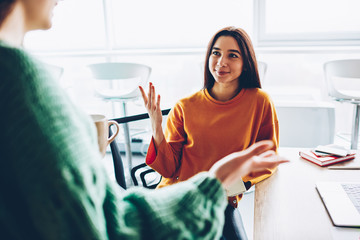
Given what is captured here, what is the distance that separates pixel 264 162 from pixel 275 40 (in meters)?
2.88

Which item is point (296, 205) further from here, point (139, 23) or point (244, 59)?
point (139, 23)

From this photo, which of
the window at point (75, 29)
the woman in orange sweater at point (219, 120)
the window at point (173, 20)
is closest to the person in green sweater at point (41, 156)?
the woman in orange sweater at point (219, 120)

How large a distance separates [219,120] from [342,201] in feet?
2.05

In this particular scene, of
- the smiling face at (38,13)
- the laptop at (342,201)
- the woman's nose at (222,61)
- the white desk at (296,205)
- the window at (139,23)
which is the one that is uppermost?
the window at (139,23)

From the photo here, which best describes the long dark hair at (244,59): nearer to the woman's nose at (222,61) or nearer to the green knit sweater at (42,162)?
the woman's nose at (222,61)

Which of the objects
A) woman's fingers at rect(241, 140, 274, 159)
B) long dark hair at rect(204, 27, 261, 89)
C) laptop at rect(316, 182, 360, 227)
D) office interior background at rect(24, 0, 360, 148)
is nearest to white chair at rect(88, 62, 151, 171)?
office interior background at rect(24, 0, 360, 148)

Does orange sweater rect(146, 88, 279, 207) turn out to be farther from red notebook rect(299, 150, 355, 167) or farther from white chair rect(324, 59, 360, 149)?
white chair rect(324, 59, 360, 149)

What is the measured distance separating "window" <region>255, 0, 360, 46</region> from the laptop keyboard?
8.12ft

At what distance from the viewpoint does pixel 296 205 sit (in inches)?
35.8

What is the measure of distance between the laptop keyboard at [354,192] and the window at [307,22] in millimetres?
2474

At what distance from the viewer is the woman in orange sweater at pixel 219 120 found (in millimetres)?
1351

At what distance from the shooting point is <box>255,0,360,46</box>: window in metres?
3.03

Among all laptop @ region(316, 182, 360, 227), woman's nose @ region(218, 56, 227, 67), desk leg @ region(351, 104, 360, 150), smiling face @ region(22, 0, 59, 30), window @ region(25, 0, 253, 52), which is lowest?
desk leg @ region(351, 104, 360, 150)

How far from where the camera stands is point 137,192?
50cm
